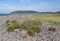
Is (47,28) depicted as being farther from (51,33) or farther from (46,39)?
(46,39)

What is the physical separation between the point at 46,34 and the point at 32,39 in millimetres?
2008

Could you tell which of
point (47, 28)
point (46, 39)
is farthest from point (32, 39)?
point (47, 28)

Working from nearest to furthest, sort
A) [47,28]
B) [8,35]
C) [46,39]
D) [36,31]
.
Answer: [46,39], [8,35], [36,31], [47,28]

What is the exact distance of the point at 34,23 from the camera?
68.9 feet

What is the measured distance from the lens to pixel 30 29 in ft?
62.2

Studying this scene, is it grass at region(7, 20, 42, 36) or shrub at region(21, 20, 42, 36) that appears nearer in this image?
shrub at region(21, 20, 42, 36)

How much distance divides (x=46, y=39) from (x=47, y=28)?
432cm

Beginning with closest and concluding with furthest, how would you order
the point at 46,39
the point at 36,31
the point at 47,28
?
the point at 46,39
the point at 36,31
the point at 47,28

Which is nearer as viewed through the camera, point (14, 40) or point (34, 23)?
point (14, 40)

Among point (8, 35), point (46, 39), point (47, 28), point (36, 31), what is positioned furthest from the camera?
point (47, 28)

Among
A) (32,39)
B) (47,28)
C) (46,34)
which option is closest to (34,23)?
(47,28)

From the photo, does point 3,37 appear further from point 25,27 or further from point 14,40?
point 25,27

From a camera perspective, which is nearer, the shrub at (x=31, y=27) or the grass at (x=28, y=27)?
the shrub at (x=31, y=27)

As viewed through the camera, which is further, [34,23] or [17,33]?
[34,23]
